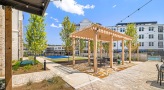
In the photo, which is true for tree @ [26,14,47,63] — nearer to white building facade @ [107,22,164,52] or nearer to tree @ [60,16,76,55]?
tree @ [60,16,76,55]

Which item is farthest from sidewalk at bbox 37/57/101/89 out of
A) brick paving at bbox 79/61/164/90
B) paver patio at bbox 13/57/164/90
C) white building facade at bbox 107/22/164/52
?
white building facade at bbox 107/22/164/52

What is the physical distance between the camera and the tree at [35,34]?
17891 millimetres

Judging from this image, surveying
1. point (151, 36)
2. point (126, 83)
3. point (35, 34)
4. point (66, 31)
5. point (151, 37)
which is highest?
point (151, 36)

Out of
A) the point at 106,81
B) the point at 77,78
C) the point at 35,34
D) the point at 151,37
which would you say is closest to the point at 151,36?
the point at 151,37

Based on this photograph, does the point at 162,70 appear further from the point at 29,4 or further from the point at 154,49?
the point at 154,49

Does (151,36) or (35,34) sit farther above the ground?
(151,36)

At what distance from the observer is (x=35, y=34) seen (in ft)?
58.9

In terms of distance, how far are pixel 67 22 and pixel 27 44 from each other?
10.0 meters

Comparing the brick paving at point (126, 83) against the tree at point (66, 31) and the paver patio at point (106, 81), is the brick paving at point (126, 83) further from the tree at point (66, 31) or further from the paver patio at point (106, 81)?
the tree at point (66, 31)

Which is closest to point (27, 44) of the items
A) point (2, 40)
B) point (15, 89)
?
point (2, 40)

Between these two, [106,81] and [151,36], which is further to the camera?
[151,36]

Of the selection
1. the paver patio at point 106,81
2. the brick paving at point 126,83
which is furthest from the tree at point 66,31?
the brick paving at point 126,83

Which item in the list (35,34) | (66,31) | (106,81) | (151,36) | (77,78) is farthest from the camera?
(151,36)

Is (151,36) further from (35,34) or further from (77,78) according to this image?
(77,78)
